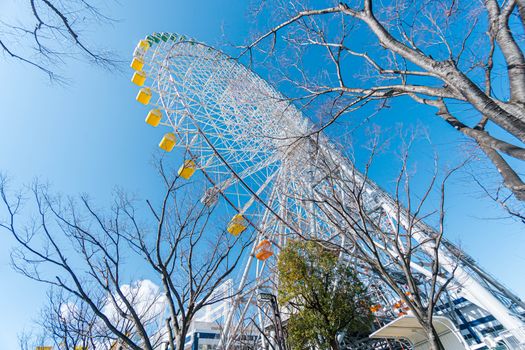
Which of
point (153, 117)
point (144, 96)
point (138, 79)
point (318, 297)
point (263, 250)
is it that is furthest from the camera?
point (138, 79)

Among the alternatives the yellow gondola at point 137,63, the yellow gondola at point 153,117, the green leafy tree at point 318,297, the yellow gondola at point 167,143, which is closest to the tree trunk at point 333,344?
the green leafy tree at point 318,297

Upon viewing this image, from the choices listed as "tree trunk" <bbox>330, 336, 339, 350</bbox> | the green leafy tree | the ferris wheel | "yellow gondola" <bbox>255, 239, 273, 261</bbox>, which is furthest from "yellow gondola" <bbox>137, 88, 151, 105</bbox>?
"tree trunk" <bbox>330, 336, 339, 350</bbox>

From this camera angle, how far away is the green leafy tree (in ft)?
25.1

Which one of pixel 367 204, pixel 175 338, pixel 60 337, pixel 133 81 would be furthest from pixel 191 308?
pixel 133 81

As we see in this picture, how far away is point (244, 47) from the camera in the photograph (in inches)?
147

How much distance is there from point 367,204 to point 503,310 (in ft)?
17.1

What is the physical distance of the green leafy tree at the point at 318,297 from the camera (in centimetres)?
766

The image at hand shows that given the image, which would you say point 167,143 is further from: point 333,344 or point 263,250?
point 333,344

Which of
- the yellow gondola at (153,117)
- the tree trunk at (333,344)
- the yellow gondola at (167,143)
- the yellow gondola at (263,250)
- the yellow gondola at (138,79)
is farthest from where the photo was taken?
the yellow gondola at (138,79)

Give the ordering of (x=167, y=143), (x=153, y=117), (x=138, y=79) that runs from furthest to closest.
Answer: (x=138, y=79)
(x=153, y=117)
(x=167, y=143)

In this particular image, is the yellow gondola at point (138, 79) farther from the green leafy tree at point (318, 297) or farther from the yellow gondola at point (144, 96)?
the green leafy tree at point (318, 297)

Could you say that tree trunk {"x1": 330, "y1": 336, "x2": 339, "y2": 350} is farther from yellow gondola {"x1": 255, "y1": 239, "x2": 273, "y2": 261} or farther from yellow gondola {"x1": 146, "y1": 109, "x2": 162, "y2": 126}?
yellow gondola {"x1": 146, "y1": 109, "x2": 162, "y2": 126}

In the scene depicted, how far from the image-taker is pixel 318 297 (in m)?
8.14

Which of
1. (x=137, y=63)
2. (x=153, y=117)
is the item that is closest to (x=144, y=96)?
(x=153, y=117)
